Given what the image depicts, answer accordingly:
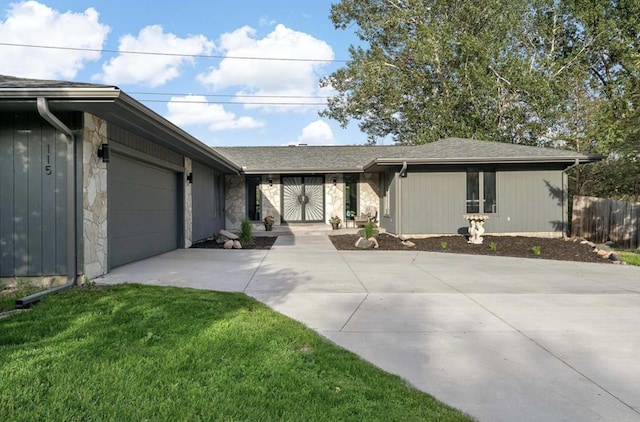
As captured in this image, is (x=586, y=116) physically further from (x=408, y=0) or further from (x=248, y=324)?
(x=248, y=324)

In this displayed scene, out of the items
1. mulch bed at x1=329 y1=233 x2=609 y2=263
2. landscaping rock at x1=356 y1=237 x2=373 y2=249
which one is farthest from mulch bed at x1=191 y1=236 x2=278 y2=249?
landscaping rock at x1=356 y1=237 x2=373 y2=249

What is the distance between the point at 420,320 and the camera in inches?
178

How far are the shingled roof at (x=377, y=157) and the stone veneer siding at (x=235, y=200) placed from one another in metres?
0.98

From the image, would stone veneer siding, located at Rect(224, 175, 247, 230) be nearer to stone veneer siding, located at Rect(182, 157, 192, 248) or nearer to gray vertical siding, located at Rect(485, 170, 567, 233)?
stone veneer siding, located at Rect(182, 157, 192, 248)

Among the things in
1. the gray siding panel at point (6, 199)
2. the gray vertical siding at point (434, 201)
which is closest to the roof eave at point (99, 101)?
the gray siding panel at point (6, 199)

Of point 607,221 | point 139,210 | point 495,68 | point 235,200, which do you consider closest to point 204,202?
point 235,200

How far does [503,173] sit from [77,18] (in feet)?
53.1

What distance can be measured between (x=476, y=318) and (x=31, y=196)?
649cm

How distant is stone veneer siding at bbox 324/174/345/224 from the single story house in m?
0.04

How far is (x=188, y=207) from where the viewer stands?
11305 millimetres

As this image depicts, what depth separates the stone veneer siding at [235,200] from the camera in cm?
1683

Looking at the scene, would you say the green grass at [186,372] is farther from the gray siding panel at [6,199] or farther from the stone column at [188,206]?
the stone column at [188,206]

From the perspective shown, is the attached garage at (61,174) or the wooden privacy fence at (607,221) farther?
the wooden privacy fence at (607,221)

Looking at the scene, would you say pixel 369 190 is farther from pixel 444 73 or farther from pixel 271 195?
pixel 444 73
